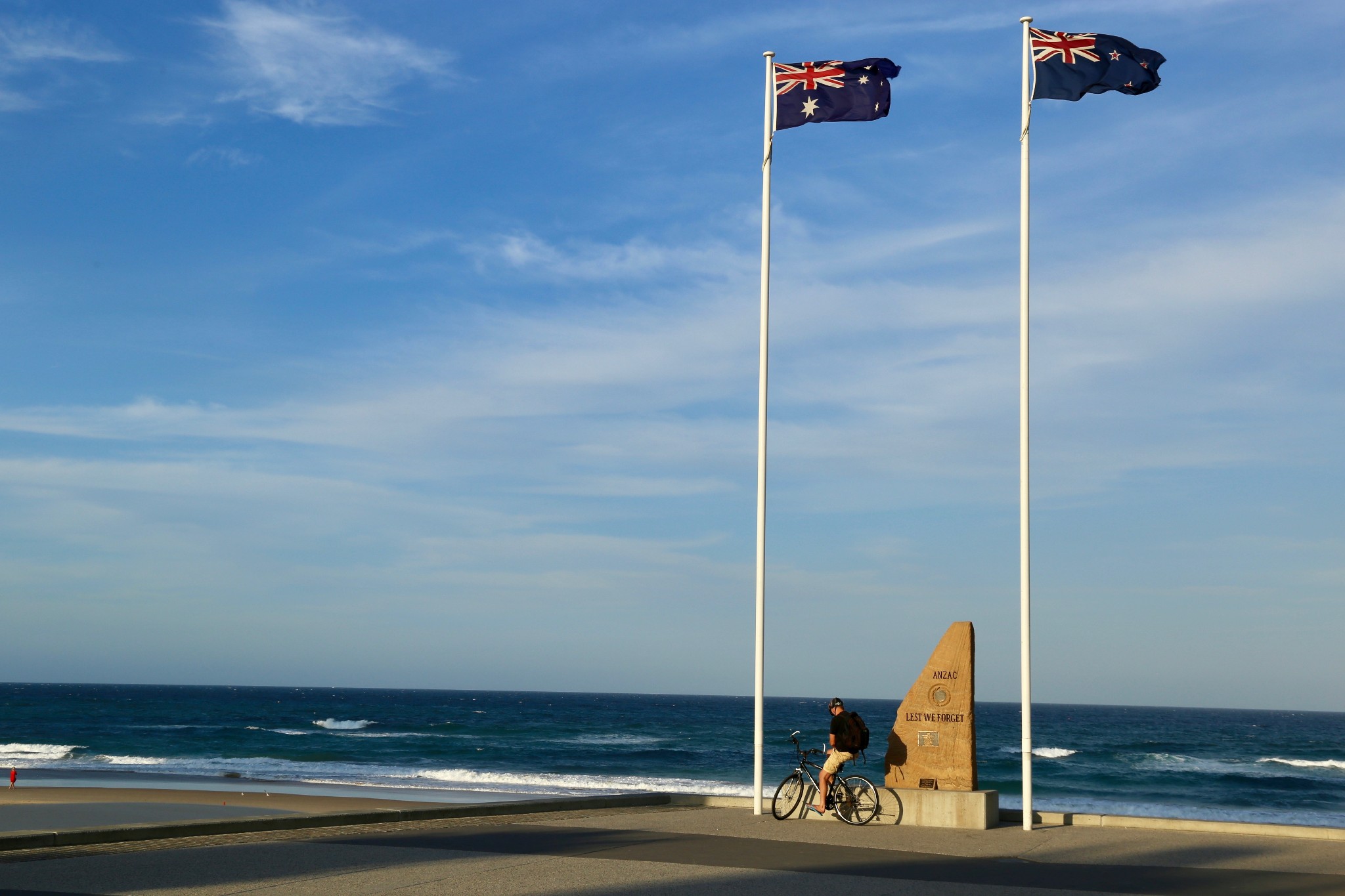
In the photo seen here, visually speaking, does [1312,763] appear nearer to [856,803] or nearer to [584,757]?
[584,757]

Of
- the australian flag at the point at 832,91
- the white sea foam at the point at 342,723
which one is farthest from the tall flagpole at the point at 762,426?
the white sea foam at the point at 342,723

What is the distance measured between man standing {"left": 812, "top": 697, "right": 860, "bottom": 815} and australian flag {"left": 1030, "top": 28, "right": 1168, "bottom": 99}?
8250mm

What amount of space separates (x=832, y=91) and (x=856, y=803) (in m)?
9.26

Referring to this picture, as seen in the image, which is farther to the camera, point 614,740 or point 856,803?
point 614,740

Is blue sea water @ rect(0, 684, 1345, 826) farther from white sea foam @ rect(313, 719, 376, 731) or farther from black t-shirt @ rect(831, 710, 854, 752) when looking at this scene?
black t-shirt @ rect(831, 710, 854, 752)

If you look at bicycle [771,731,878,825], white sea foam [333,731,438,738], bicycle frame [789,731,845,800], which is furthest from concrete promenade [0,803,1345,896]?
white sea foam [333,731,438,738]

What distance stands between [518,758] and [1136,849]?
130 feet

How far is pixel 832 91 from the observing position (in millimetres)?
15555

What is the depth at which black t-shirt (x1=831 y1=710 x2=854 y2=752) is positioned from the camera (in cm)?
1396

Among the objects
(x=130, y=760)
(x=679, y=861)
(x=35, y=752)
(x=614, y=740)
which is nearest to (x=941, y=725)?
(x=679, y=861)

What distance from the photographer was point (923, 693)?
14.3 m

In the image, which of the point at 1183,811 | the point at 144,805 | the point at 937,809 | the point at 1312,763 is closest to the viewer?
the point at 937,809

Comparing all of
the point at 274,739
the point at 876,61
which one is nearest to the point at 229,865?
the point at 876,61

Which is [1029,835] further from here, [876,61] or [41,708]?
[41,708]
